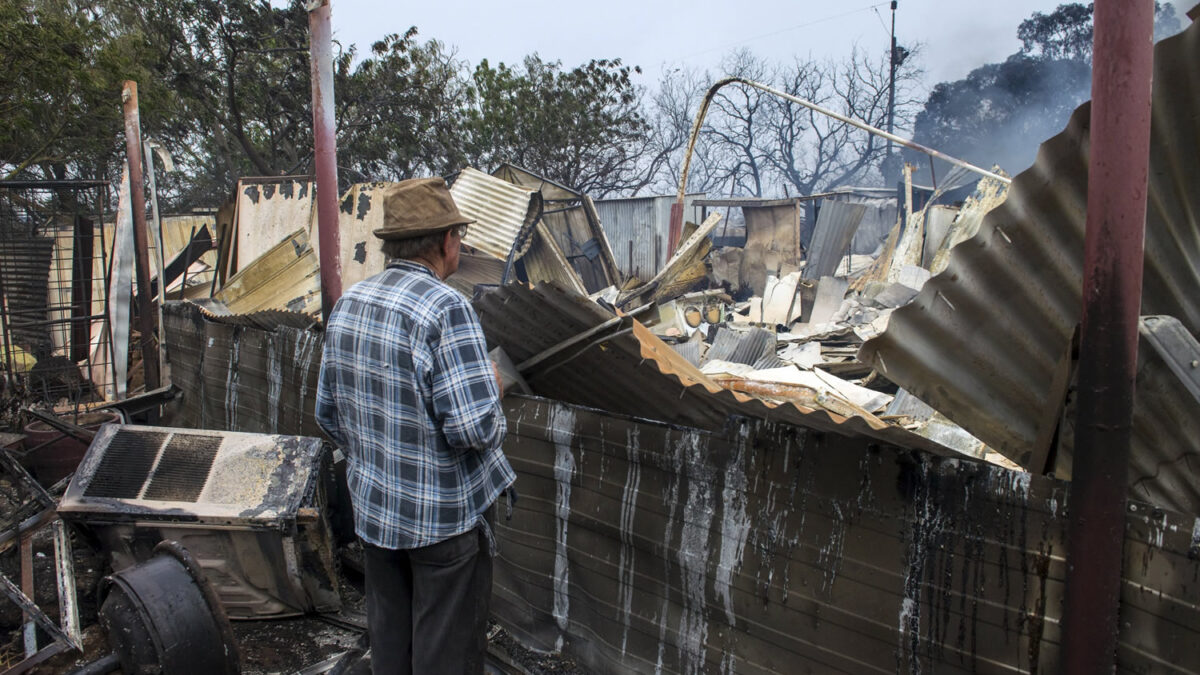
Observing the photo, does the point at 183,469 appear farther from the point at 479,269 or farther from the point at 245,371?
the point at 479,269

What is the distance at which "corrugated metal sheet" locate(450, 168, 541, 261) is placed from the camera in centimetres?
962

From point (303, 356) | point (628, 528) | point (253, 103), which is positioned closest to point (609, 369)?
point (628, 528)

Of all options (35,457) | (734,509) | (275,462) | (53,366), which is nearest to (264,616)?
(275,462)

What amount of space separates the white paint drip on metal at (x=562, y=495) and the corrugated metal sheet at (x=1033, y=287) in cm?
132

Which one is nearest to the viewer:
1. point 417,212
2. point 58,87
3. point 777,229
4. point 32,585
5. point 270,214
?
point 417,212

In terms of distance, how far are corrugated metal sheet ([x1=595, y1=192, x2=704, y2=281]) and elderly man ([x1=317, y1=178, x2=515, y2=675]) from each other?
1736cm

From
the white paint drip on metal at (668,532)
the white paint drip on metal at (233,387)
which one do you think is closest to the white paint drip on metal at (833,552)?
the white paint drip on metal at (668,532)

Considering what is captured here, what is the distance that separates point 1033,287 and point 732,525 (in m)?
1.14

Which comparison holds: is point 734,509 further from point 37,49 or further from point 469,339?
point 37,49

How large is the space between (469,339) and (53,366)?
23.3 ft

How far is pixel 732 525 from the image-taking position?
2.43 m

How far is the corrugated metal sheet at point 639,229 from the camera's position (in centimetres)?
2005

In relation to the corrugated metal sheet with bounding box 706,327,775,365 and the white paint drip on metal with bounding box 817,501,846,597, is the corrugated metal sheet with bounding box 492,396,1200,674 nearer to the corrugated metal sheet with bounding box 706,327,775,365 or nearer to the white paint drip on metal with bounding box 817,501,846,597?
the white paint drip on metal with bounding box 817,501,846,597

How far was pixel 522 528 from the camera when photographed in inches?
127
